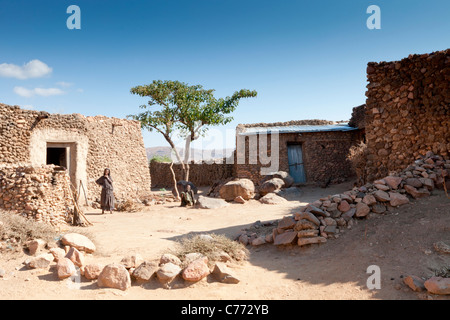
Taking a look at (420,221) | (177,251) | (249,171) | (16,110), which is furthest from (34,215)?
(249,171)

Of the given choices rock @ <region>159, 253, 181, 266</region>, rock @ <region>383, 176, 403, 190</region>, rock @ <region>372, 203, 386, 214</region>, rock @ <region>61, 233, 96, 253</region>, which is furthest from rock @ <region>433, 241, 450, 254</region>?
rock @ <region>61, 233, 96, 253</region>

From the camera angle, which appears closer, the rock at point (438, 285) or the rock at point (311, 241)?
the rock at point (438, 285)

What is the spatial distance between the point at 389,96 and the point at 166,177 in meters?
16.4

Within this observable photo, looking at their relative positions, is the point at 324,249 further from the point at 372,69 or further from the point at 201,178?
the point at 201,178

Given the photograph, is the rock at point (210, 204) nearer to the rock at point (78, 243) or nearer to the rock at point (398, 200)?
the rock at point (78, 243)

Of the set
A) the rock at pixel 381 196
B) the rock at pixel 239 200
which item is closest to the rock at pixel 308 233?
the rock at pixel 381 196

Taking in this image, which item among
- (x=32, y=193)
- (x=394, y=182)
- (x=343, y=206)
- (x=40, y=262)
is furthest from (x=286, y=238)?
(x=32, y=193)

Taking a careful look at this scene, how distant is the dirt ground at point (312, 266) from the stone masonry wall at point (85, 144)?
5.03m

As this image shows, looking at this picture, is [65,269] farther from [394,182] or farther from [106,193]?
[106,193]

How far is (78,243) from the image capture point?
5.10 meters

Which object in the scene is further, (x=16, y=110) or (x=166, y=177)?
(x=166, y=177)

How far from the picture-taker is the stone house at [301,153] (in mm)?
15781

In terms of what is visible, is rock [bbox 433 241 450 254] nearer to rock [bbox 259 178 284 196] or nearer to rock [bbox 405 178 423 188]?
rock [bbox 405 178 423 188]
